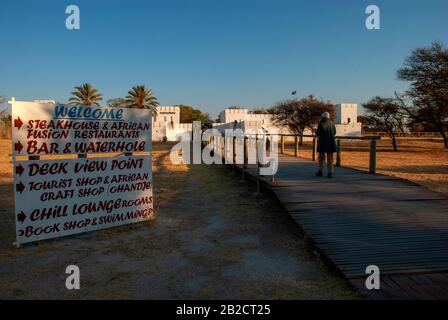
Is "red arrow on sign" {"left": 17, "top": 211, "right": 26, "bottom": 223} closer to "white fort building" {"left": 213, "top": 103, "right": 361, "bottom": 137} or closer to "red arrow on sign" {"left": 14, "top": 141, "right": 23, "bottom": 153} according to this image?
"red arrow on sign" {"left": 14, "top": 141, "right": 23, "bottom": 153}

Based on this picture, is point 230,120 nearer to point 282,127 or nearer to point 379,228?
point 282,127

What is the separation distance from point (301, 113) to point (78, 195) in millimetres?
43126

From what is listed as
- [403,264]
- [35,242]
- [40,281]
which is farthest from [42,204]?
[403,264]

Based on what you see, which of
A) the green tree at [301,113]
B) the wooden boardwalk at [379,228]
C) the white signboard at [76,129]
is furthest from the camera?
the green tree at [301,113]

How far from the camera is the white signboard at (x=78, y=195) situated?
5918 millimetres

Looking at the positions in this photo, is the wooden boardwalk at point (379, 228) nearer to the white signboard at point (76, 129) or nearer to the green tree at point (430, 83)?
the white signboard at point (76, 129)

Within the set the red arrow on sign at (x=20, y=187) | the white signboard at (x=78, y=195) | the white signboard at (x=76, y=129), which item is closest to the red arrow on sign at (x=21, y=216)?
the white signboard at (x=78, y=195)

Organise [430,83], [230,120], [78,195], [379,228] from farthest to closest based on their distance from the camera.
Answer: [230,120] → [430,83] → [78,195] → [379,228]

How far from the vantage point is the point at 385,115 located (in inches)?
1439

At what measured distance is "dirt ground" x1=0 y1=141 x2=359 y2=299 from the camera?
4.18 meters

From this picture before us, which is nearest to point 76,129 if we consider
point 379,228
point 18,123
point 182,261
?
point 18,123

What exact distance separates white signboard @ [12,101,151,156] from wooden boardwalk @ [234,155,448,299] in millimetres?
3037

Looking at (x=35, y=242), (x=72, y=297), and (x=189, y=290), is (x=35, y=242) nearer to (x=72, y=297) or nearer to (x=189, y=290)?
(x=72, y=297)

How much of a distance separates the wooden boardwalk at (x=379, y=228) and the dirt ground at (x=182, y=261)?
1.00 feet
